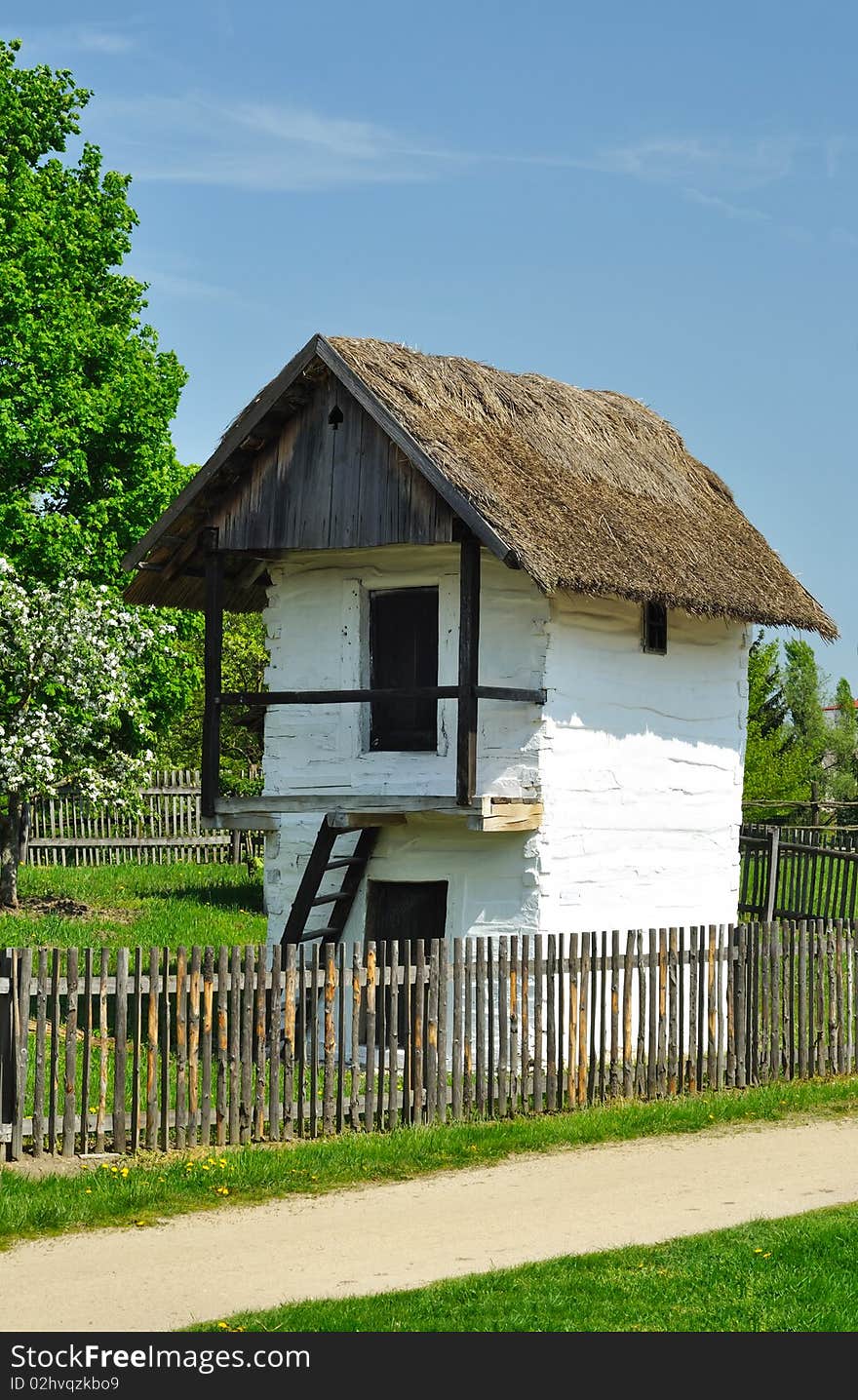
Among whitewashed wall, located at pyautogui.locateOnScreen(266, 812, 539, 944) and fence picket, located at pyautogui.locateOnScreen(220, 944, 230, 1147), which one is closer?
fence picket, located at pyautogui.locateOnScreen(220, 944, 230, 1147)

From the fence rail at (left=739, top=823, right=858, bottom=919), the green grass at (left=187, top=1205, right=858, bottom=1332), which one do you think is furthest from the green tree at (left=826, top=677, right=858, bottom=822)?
the green grass at (left=187, top=1205, right=858, bottom=1332)

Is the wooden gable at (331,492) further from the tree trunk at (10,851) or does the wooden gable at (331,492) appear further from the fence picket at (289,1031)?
the tree trunk at (10,851)

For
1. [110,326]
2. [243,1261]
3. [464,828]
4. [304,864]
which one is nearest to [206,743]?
→ [304,864]

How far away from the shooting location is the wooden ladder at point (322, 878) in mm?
18344

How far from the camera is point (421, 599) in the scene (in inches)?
747

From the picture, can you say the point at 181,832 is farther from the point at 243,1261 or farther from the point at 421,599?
the point at 243,1261

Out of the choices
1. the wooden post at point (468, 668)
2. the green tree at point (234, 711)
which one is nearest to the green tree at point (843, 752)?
the green tree at point (234, 711)

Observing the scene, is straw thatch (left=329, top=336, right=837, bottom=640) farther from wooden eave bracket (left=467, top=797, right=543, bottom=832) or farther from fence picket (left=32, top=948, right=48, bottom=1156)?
fence picket (left=32, top=948, right=48, bottom=1156)

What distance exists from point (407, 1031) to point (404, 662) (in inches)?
189

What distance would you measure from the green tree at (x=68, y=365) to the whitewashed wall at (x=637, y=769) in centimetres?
1300

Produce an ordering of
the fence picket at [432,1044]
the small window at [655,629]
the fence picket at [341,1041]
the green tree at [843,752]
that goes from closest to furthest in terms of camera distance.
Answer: the fence picket at [341,1041]
the fence picket at [432,1044]
the small window at [655,629]
the green tree at [843,752]

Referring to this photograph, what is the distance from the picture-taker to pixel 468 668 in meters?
17.0

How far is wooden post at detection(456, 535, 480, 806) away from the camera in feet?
55.7

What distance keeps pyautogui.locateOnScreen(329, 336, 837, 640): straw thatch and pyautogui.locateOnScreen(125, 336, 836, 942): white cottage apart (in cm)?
4
